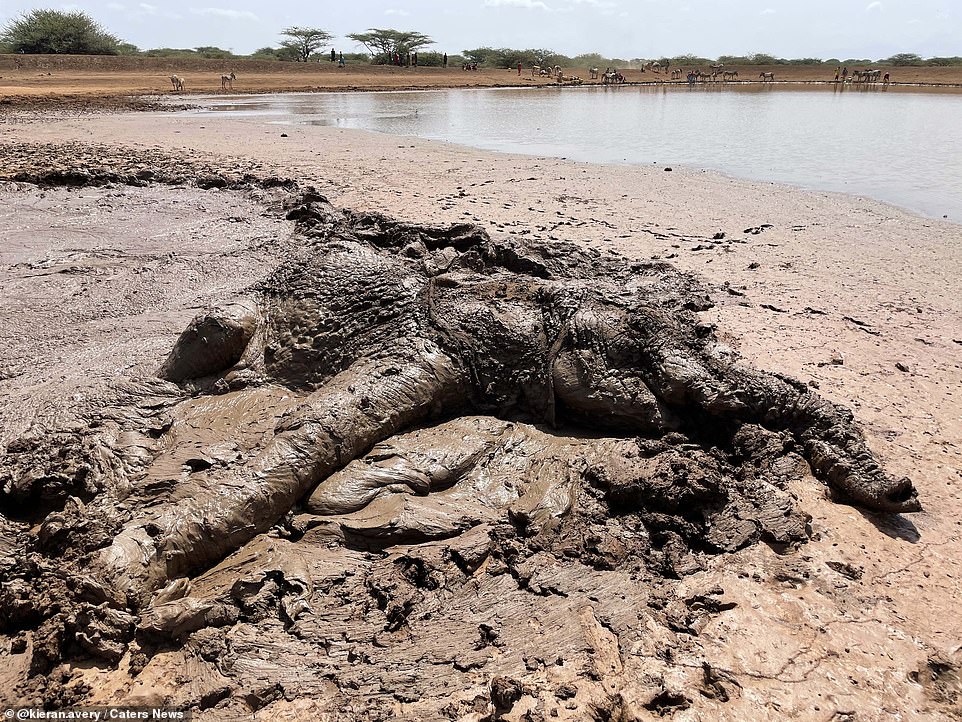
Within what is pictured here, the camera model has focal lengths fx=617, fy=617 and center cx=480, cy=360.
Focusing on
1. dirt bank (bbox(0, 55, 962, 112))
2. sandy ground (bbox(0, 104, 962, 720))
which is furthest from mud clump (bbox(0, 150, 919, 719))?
dirt bank (bbox(0, 55, 962, 112))

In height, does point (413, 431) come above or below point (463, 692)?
above

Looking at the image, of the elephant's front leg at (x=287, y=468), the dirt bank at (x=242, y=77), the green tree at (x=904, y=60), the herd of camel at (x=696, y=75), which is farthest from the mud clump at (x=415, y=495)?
the green tree at (x=904, y=60)

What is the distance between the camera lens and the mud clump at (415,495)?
2240 millimetres

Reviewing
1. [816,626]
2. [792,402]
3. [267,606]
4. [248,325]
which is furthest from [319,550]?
[792,402]

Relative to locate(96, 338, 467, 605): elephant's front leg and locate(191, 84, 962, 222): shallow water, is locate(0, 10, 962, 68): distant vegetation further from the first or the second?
locate(96, 338, 467, 605): elephant's front leg

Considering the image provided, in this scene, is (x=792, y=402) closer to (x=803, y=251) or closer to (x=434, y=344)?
(x=434, y=344)

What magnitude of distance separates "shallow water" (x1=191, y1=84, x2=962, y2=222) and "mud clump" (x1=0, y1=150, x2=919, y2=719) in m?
8.21

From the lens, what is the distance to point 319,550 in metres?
2.72

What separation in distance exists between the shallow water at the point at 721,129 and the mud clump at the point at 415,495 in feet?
26.9

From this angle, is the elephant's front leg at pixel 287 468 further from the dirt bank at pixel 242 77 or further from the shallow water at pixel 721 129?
the dirt bank at pixel 242 77

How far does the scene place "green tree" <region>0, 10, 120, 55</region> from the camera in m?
44.2

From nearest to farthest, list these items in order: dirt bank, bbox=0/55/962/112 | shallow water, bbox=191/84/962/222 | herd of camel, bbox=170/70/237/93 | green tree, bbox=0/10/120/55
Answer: shallow water, bbox=191/84/962/222, dirt bank, bbox=0/55/962/112, herd of camel, bbox=170/70/237/93, green tree, bbox=0/10/120/55

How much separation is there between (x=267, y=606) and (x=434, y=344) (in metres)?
1.65

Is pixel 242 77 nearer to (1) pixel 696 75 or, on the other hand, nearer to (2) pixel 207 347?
(1) pixel 696 75
